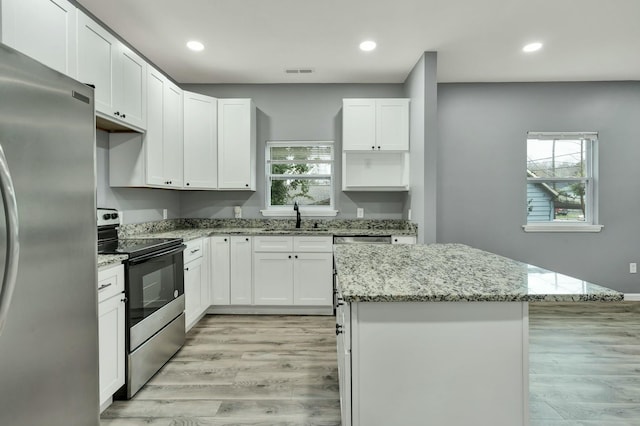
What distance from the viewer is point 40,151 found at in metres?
1.16

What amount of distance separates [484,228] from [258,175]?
292 cm

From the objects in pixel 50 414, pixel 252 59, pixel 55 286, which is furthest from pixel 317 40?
pixel 50 414

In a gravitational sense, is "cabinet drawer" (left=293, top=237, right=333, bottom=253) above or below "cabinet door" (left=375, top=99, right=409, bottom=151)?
below

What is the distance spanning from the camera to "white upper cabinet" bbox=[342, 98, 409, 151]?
3.88 meters

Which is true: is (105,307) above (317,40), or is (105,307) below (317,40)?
below

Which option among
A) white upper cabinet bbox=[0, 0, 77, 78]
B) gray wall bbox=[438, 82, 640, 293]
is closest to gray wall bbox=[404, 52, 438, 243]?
gray wall bbox=[438, 82, 640, 293]

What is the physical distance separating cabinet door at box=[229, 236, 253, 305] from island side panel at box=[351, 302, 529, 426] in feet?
8.51

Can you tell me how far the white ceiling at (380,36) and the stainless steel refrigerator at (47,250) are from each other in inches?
70.0

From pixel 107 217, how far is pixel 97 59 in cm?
112

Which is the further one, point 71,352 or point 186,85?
point 186,85

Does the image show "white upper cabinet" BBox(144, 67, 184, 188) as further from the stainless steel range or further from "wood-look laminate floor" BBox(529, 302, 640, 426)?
"wood-look laminate floor" BBox(529, 302, 640, 426)

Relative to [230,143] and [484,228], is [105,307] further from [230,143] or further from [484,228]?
[484,228]

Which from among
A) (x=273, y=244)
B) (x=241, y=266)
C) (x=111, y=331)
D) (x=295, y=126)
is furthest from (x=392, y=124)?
(x=111, y=331)

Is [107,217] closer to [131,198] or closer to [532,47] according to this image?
[131,198]
